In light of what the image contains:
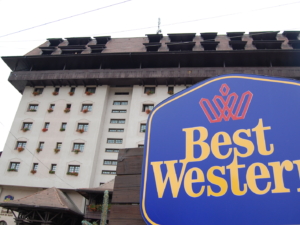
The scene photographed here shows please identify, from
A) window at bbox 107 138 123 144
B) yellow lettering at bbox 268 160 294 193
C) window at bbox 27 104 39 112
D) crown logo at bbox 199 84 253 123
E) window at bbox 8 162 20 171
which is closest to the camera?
yellow lettering at bbox 268 160 294 193

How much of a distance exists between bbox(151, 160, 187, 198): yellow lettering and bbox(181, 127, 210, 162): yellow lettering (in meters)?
0.11

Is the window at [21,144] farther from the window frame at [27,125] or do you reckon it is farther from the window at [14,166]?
the window at [14,166]

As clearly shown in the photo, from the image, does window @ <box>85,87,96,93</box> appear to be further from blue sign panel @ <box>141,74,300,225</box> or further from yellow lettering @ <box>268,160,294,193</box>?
yellow lettering @ <box>268,160,294,193</box>

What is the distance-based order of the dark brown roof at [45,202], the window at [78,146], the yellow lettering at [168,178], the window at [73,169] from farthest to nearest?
the window at [78,146] < the window at [73,169] < the dark brown roof at [45,202] < the yellow lettering at [168,178]

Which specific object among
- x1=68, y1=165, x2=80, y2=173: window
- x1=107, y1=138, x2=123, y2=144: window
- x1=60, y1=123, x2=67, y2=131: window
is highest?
x1=60, y1=123, x2=67, y2=131: window

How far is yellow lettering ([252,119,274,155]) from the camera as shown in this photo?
2.69 metres

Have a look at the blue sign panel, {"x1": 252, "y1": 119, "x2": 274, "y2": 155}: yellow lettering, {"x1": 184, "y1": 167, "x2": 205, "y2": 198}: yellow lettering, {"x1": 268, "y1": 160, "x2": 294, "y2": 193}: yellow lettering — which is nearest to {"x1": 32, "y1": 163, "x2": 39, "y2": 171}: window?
the blue sign panel

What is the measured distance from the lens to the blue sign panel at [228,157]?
8.23ft

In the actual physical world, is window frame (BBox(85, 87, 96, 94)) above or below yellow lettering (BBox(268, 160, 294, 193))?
above

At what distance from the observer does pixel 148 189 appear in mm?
3008

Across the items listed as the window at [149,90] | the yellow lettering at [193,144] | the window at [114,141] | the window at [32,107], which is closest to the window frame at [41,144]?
the window at [32,107]

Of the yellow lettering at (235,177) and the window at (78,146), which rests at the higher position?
the window at (78,146)

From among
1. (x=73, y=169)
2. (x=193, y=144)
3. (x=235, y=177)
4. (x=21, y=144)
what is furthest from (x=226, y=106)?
(x=21, y=144)

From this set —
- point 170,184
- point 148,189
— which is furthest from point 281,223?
point 148,189
